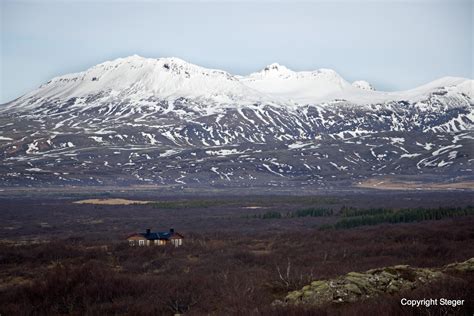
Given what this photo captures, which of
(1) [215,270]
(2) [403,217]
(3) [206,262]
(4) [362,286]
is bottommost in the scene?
(2) [403,217]

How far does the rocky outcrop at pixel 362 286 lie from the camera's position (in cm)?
2081

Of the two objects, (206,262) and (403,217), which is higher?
(206,262)

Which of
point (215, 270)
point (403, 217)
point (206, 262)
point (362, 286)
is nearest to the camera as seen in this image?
point (362, 286)

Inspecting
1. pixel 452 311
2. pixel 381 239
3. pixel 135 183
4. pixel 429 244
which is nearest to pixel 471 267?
pixel 452 311

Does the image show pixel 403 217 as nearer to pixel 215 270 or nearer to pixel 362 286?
pixel 215 270

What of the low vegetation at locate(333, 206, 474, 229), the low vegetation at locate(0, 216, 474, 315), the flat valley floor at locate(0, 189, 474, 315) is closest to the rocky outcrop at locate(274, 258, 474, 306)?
the flat valley floor at locate(0, 189, 474, 315)

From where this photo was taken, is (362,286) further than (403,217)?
No

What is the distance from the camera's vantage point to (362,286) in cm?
2130

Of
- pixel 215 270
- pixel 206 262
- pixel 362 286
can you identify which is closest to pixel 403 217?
pixel 206 262

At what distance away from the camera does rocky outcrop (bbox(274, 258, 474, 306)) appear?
20812 millimetres

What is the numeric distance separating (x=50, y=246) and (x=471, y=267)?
3884 centimetres

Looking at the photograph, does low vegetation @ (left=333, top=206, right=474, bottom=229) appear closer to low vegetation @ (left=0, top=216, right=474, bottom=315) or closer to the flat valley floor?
the flat valley floor

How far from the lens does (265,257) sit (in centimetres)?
4297

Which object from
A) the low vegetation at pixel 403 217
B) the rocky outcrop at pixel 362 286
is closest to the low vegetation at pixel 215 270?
the rocky outcrop at pixel 362 286
